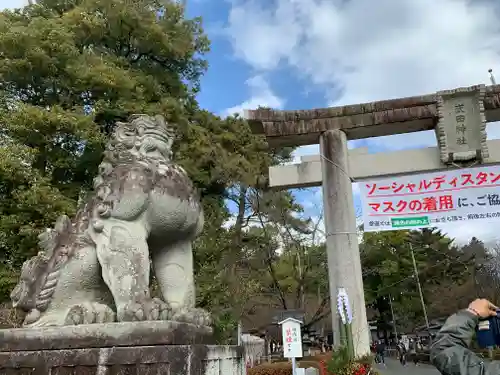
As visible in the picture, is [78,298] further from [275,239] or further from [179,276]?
[275,239]

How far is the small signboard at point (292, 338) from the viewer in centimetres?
1085

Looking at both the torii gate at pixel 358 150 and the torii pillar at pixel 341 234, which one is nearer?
the torii pillar at pixel 341 234

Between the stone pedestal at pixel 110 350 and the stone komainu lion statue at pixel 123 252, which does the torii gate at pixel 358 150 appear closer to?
the stone komainu lion statue at pixel 123 252

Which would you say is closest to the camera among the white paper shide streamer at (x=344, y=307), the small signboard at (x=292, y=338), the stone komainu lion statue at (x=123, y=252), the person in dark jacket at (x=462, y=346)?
the person in dark jacket at (x=462, y=346)

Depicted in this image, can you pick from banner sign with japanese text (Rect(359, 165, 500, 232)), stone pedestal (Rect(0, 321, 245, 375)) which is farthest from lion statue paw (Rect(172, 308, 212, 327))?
banner sign with japanese text (Rect(359, 165, 500, 232))

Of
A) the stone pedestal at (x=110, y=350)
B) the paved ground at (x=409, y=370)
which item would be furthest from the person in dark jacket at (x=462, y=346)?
the paved ground at (x=409, y=370)

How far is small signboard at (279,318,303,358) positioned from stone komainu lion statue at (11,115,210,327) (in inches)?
330

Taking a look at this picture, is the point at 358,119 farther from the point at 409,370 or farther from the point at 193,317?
the point at 409,370

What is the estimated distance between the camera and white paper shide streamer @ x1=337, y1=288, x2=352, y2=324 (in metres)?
6.62

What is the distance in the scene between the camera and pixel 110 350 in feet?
8.32

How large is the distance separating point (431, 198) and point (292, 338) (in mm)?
5429

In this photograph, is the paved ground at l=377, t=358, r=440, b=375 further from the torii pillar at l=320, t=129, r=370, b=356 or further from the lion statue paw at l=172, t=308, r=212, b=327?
the lion statue paw at l=172, t=308, r=212, b=327

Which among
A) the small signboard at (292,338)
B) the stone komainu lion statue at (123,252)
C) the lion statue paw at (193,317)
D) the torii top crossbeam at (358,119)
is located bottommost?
the small signboard at (292,338)

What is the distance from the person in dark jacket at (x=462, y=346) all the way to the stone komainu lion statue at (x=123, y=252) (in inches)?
61.6
